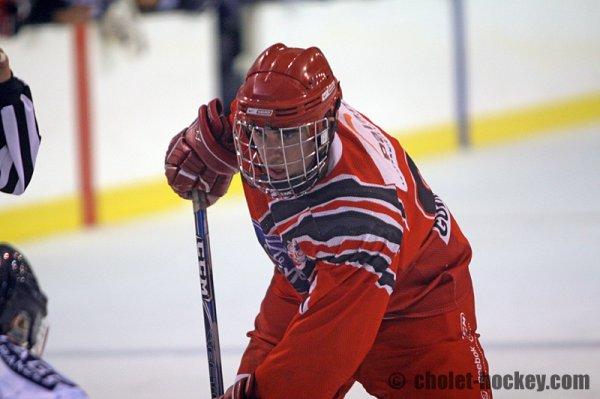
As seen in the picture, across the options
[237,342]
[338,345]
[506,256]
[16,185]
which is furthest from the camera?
[506,256]

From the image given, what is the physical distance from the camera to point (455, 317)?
2342 mm

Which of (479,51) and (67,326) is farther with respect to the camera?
(479,51)

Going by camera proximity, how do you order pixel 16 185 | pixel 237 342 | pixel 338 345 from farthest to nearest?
pixel 237 342, pixel 16 185, pixel 338 345

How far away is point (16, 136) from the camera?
2.21 meters

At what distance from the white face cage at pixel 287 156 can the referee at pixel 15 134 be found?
1.37 ft

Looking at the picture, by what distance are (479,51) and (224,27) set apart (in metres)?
1.83

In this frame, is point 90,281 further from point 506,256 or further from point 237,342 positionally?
point 506,256

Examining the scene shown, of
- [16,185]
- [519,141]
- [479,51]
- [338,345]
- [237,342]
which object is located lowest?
[519,141]

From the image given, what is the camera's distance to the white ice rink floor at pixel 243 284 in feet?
10.9

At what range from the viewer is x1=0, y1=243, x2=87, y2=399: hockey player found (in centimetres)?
172

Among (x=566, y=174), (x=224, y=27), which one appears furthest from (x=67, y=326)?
(x=566, y=174)

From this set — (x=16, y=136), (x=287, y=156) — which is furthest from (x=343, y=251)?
(x=16, y=136)

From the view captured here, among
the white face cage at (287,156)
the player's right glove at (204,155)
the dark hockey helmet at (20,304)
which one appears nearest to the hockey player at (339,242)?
the white face cage at (287,156)

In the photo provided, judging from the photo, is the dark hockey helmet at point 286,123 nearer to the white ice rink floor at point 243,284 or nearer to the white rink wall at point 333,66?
the white ice rink floor at point 243,284
